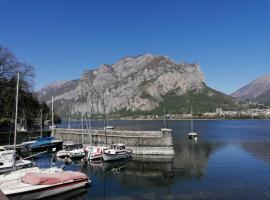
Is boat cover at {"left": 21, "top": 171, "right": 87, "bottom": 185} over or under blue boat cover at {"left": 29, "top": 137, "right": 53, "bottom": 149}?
under

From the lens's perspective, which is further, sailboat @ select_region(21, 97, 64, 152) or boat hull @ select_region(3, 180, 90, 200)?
sailboat @ select_region(21, 97, 64, 152)

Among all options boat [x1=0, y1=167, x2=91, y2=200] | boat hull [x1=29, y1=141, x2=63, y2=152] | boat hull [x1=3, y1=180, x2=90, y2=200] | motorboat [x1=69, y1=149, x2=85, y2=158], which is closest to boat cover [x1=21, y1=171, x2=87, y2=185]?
boat [x1=0, y1=167, x2=91, y2=200]

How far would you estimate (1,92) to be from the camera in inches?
3435

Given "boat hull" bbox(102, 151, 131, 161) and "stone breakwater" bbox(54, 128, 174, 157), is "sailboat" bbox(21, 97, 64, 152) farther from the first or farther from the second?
"boat hull" bbox(102, 151, 131, 161)

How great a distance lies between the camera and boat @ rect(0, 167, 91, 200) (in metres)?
33.7

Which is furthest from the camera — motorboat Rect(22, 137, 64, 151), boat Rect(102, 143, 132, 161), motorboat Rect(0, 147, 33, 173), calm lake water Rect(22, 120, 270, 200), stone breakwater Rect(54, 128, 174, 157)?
motorboat Rect(22, 137, 64, 151)

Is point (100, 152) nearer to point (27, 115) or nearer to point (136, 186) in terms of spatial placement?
point (136, 186)

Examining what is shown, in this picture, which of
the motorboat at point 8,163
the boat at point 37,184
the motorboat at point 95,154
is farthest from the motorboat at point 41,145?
the boat at point 37,184

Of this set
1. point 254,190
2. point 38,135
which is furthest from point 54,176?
point 38,135

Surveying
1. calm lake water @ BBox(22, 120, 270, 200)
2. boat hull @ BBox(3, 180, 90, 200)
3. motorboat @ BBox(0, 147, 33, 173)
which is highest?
motorboat @ BBox(0, 147, 33, 173)

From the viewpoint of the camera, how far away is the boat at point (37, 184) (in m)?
33.7

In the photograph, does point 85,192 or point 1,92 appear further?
point 1,92

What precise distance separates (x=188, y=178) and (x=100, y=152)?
2219 cm

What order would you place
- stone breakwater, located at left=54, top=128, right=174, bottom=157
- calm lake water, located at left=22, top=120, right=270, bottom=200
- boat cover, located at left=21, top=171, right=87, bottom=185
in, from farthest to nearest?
stone breakwater, located at left=54, top=128, right=174, bottom=157 < calm lake water, located at left=22, top=120, right=270, bottom=200 < boat cover, located at left=21, top=171, right=87, bottom=185
